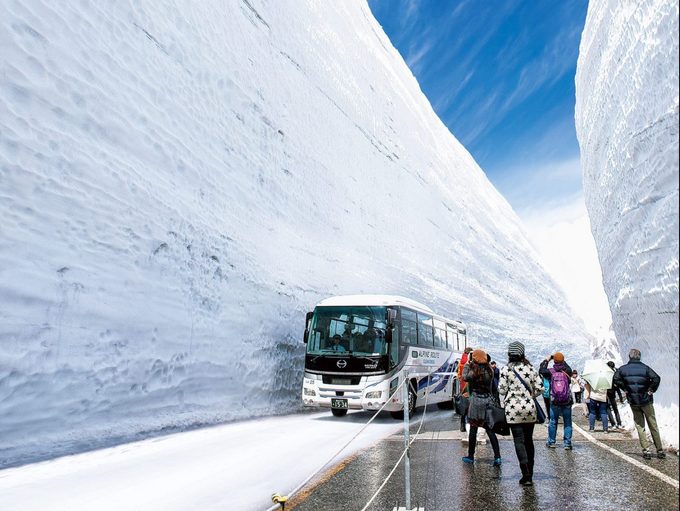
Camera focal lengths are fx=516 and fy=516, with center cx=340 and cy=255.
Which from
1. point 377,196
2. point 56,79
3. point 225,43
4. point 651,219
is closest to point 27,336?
point 56,79

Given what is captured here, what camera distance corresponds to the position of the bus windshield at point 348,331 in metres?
11.4

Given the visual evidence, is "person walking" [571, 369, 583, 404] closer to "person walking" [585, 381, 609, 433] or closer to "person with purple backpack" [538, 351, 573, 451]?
"person walking" [585, 381, 609, 433]

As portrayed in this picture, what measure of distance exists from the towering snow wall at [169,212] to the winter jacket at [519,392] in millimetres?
5860

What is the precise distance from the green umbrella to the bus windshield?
403cm

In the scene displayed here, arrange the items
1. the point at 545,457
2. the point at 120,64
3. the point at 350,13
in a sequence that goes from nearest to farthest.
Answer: the point at 545,457, the point at 120,64, the point at 350,13

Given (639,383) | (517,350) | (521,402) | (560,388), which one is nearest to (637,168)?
(517,350)

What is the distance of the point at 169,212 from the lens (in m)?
10.5

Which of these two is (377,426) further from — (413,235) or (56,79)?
(413,235)

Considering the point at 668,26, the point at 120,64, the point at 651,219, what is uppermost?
the point at 120,64

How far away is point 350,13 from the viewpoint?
30.0m

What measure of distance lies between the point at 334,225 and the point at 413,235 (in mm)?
8124

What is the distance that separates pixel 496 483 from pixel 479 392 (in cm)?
101

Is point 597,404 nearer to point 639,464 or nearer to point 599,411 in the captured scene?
point 599,411

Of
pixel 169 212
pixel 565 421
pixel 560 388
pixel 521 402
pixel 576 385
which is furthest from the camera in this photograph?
pixel 576 385
